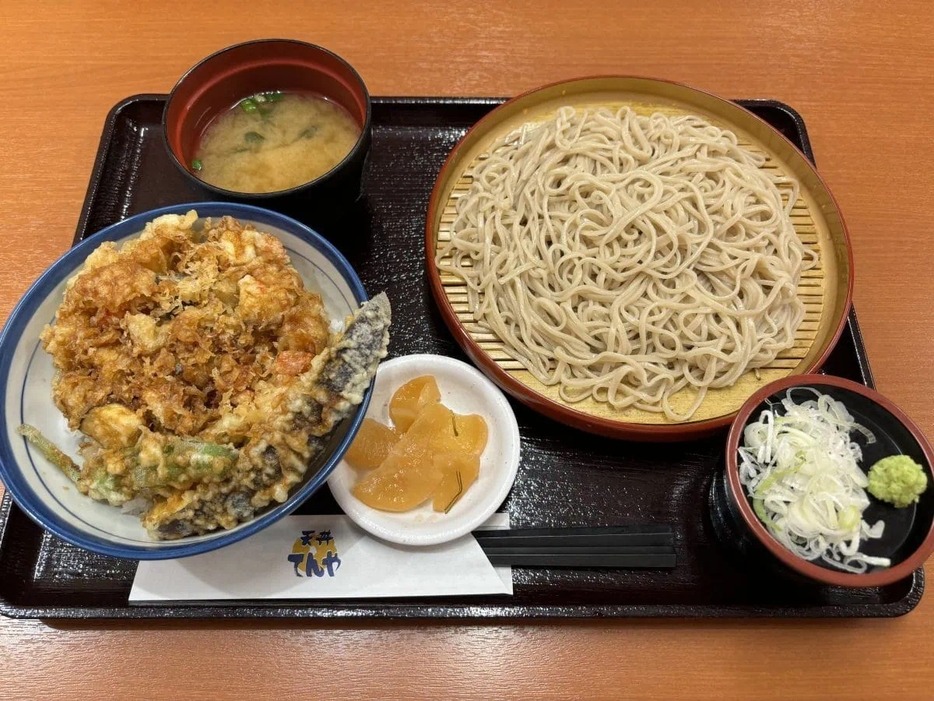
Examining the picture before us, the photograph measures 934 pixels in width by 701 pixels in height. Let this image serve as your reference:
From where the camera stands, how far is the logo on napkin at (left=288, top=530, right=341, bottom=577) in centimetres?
166

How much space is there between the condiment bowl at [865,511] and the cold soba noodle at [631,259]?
27 centimetres

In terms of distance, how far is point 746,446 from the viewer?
1.62m

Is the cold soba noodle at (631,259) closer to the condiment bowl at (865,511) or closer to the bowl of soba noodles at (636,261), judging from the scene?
the bowl of soba noodles at (636,261)

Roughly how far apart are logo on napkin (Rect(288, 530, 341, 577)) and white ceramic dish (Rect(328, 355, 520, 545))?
0.37ft

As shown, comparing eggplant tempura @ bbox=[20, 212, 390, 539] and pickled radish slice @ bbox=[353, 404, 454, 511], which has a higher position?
eggplant tempura @ bbox=[20, 212, 390, 539]

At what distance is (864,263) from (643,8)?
5.38 feet

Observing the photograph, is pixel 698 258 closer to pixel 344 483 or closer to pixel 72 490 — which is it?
pixel 344 483

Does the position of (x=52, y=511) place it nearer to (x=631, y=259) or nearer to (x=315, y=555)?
(x=315, y=555)

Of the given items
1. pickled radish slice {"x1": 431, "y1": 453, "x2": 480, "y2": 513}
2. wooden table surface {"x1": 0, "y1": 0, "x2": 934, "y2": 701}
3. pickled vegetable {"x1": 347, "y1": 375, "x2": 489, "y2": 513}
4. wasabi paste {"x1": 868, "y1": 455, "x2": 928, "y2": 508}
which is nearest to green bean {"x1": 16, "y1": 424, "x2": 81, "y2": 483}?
wooden table surface {"x1": 0, "y1": 0, "x2": 934, "y2": 701}

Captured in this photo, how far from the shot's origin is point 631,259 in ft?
6.63

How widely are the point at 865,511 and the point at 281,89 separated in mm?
2316

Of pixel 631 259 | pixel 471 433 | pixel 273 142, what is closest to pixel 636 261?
pixel 631 259

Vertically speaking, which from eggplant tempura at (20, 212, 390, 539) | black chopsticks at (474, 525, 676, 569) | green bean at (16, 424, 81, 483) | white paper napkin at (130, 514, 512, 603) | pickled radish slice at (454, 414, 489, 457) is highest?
eggplant tempura at (20, 212, 390, 539)

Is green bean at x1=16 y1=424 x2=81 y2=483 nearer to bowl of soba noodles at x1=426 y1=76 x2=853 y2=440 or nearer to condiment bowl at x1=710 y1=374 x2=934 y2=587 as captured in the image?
bowl of soba noodles at x1=426 y1=76 x2=853 y2=440
